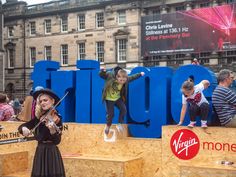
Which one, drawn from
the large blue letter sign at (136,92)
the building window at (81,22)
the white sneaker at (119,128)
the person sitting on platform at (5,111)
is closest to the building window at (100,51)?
the building window at (81,22)

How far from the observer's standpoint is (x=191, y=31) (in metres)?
36.3

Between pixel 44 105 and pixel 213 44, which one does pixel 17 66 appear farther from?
pixel 44 105

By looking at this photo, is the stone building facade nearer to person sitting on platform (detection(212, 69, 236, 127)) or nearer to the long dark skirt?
person sitting on platform (detection(212, 69, 236, 127))

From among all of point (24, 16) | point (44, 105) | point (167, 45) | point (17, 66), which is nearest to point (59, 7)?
point (24, 16)

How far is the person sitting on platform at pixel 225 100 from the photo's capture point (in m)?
7.61

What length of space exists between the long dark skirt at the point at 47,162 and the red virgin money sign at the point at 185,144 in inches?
106

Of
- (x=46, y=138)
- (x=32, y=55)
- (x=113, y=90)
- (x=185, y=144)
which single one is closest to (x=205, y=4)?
(x=32, y=55)

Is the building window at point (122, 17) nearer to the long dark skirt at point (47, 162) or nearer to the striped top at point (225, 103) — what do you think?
the striped top at point (225, 103)

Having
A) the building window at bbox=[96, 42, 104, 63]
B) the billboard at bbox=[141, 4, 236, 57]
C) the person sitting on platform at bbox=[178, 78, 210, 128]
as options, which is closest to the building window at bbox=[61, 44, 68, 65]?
the building window at bbox=[96, 42, 104, 63]

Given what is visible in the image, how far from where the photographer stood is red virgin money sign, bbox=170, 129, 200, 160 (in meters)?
7.95

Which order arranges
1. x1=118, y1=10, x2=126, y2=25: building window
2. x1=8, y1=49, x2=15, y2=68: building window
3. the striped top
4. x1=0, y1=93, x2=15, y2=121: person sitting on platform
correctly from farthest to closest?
x1=8, y1=49, x2=15, y2=68: building window → x1=118, y1=10, x2=126, y2=25: building window → x1=0, y1=93, x2=15, y2=121: person sitting on platform → the striped top

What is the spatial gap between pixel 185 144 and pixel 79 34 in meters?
38.0

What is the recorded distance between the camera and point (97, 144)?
9.31 m

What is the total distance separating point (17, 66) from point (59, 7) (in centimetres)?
848
